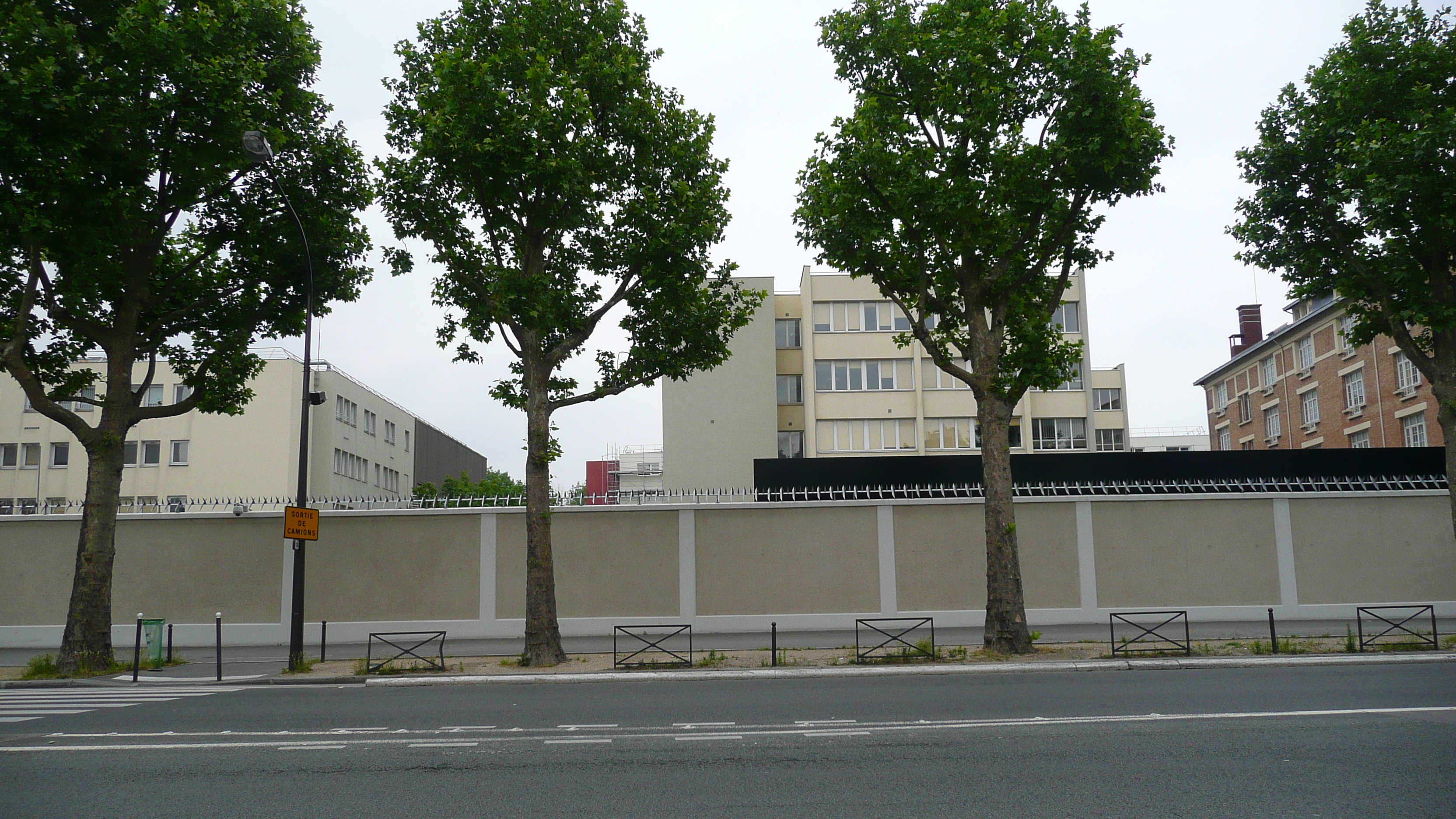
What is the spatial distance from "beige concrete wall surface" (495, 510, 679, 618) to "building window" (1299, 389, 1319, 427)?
41097 millimetres

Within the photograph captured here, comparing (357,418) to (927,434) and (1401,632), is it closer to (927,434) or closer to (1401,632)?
(927,434)

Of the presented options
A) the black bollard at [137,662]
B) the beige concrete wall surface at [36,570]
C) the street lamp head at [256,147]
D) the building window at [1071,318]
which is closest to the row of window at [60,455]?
the beige concrete wall surface at [36,570]

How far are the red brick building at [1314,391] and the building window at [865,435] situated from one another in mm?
18315

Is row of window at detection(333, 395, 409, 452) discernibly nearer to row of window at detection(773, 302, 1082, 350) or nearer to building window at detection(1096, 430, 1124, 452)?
row of window at detection(773, 302, 1082, 350)

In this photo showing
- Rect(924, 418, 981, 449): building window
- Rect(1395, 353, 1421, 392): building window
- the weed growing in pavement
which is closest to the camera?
the weed growing in pavement

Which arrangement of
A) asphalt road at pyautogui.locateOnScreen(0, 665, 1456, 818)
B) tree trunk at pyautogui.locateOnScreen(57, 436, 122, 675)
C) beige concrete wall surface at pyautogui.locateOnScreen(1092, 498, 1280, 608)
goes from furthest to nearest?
1. beige concrete wall surface at pyautogui.locateOnScreen(1092, 498, 1280, 608)
2. tree trunk at pyautogui.locateOnScreen(57, 436, 122, 675)
3. asphalt road at pyautogui.locateOnScreen(0, 665, 1456, 818)

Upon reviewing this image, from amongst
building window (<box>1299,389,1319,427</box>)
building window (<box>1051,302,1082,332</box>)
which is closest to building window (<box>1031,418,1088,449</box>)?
building window (<box>1051,302,1082,332</box>)

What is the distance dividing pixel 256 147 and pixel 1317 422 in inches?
1976

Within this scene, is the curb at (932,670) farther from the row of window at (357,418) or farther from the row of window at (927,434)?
the row of window at (357,418)

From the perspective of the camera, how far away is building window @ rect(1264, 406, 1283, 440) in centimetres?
5184

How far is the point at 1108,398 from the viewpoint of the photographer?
2119 inches

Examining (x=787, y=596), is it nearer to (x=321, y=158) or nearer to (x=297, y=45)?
(x=321, y=158)

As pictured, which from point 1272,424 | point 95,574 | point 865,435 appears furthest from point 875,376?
point 95,574

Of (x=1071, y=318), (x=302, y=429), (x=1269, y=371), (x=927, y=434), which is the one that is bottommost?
(x=302, y=429)
